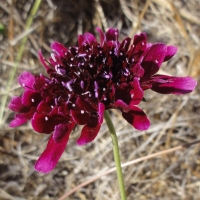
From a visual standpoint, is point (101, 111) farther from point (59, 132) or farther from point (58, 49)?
point (58, 49)

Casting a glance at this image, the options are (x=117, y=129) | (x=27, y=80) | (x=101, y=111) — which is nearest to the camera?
(x=101, y=111)

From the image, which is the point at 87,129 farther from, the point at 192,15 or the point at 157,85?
the point at 192,15

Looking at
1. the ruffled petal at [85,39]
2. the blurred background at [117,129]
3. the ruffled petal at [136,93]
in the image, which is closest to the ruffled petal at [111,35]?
the ruffled petal at [85,39]

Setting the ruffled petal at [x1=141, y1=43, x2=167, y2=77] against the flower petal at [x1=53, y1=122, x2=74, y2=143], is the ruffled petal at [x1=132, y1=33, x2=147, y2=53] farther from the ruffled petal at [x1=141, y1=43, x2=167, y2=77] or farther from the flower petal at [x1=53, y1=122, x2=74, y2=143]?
the flower petal at [x1=53, y1=122, x2=74, y2=143]

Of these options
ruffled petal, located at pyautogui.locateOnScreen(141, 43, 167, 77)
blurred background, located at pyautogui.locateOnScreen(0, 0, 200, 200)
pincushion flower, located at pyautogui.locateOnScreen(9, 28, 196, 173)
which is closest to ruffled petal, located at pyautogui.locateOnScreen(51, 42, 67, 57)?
pincushion flower, located at pyautogui.locateOnScreen(9, 28, 196, 173)

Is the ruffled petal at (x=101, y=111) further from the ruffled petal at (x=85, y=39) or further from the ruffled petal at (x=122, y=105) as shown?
the ruffled petal at (x=85, y=39)

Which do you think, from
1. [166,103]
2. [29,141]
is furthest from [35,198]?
[166,103]

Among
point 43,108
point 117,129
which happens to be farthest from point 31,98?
point 117,129
